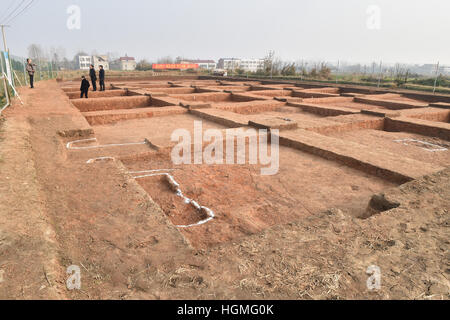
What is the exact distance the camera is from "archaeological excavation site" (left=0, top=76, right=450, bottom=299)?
1.88 meters

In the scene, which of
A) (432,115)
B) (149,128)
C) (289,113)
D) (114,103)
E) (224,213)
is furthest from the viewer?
(114,103)

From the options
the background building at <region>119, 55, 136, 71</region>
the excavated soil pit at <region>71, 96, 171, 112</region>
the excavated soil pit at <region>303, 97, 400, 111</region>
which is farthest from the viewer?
the background building at <region>119, 55, 136, 71</region>

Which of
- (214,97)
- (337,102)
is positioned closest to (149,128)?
(214,97)

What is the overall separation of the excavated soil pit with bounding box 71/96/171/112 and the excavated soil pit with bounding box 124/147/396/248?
21.9ft

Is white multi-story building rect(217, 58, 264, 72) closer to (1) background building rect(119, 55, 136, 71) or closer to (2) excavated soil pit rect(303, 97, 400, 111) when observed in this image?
(2) excavated soil pit rect(303, 97, 400, 111)

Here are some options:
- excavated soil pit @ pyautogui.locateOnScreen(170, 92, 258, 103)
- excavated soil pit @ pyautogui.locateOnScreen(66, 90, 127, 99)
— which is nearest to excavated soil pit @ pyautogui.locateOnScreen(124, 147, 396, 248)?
excavated soil pit @ pyautogui.locateOnScreen(170, 92, 258, 103)

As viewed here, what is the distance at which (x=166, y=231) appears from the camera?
2641 millimetres

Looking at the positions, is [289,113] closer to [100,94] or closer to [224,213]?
[224,213]

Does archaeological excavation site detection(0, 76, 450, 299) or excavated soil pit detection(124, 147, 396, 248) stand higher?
archaeological excavation site detection(0, 76, 450, 299)

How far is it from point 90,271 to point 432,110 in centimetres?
1112

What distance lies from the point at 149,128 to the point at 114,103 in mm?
4518

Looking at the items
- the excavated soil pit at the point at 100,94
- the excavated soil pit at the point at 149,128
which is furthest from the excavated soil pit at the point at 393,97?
the excavated soil pit at the point at 100,94

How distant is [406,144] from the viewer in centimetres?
680

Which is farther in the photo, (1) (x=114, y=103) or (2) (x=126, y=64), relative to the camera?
(2) (x=126, y=64)
